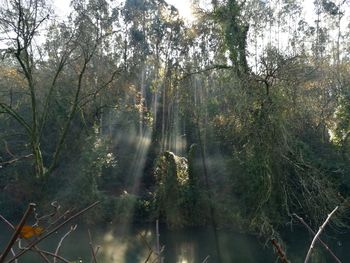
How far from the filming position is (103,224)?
716 inches

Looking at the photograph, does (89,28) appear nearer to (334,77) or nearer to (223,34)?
(223,34)

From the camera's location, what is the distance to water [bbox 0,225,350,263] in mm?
12617

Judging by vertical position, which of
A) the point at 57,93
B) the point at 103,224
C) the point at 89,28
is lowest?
the point at 103,224

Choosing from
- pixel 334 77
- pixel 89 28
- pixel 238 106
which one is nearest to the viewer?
pixel 238 106

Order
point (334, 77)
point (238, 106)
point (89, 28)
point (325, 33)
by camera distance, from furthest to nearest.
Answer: point (325, 33), point (334, 77), point (89, 28), point (238, 106)

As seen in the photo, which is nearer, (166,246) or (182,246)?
(182,246)

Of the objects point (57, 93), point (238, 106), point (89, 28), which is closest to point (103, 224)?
point (57, 93)

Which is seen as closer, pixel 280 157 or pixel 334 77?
pixel 280 157

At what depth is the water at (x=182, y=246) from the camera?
12.6 meters

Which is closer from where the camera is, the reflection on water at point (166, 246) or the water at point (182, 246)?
the water at point (182, 246)

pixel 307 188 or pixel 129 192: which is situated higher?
pixel 307 188

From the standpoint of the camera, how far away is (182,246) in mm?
14469

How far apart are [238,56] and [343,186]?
7057mm

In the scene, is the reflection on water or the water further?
Result: the reflection on water
